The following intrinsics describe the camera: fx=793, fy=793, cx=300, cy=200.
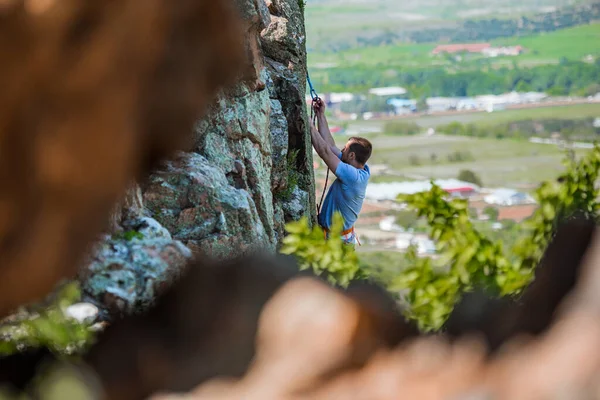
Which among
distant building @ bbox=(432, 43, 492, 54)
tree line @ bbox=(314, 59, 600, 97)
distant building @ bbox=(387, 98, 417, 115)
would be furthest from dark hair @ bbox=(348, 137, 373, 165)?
distant building @ bbox=(432, 43, 492, 54)

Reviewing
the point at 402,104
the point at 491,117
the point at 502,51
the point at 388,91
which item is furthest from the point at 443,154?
the point at 502,51

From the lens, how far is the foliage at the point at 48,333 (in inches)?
161

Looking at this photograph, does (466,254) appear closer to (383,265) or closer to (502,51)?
(383,265)

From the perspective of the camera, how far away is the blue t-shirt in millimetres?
10820

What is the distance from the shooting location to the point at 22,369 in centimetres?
398

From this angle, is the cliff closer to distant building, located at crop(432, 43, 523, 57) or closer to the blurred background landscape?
the blurred background landscape

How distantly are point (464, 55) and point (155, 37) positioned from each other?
102 meters

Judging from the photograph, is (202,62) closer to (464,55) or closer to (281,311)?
(281,311)

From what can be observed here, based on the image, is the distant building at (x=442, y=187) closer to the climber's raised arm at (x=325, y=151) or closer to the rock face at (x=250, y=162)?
the climber's raised arm at (x=325, y=151)

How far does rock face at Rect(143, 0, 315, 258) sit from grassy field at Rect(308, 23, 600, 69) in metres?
78.6

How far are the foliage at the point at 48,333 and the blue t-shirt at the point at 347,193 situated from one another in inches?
264

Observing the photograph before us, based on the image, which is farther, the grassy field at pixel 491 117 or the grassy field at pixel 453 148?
the grassy field at pixel 491 117

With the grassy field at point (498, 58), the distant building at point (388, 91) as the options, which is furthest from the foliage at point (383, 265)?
the grassy field at point (498, 58)

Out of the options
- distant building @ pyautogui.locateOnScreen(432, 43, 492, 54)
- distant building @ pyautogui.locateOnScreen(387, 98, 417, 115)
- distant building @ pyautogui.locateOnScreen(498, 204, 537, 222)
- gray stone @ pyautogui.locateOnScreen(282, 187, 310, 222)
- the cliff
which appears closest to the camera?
the cliff
